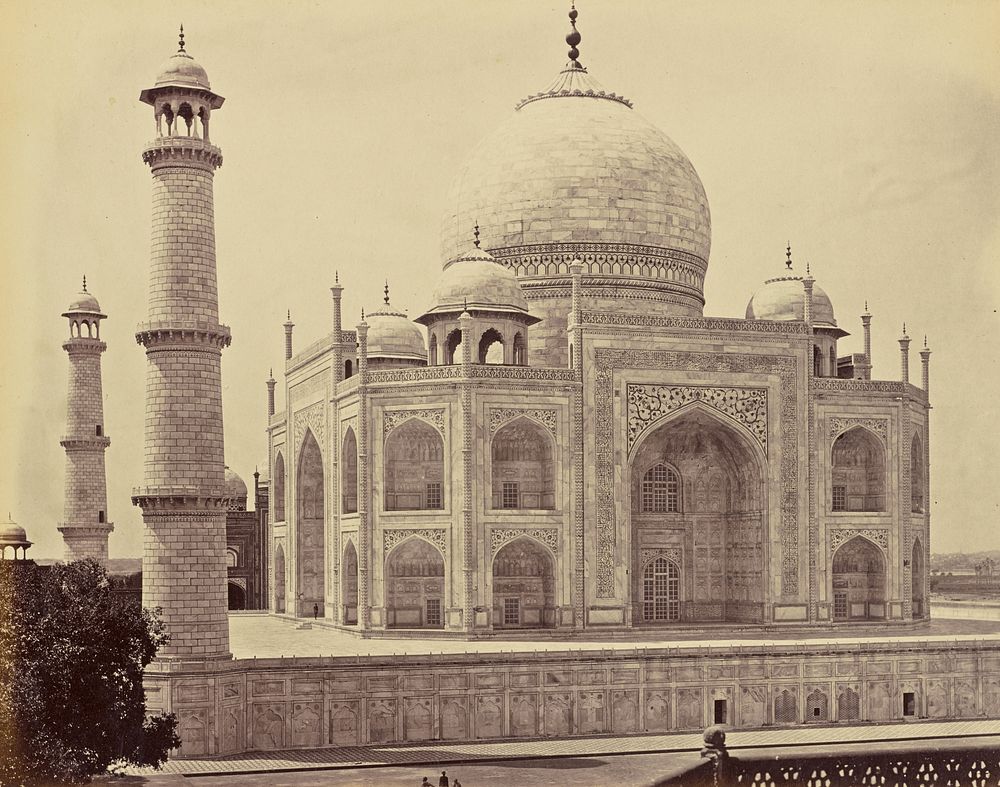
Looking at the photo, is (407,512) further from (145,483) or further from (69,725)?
(69,725)

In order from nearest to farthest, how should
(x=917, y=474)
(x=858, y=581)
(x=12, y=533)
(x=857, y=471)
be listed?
(x=858, y=581), (x=857, y=471), (x=917, y=474), (x=12, y=533)

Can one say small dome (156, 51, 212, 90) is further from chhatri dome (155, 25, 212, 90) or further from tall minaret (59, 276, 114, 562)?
tall minaret (59, 276, 114, 562)

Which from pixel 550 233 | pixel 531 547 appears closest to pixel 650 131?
pixel 550 233

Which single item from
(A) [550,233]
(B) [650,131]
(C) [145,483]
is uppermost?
(B) [650,131]

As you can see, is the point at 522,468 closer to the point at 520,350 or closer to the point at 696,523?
the point at 520,350

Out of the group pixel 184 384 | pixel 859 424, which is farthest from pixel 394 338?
pixel 184 384
